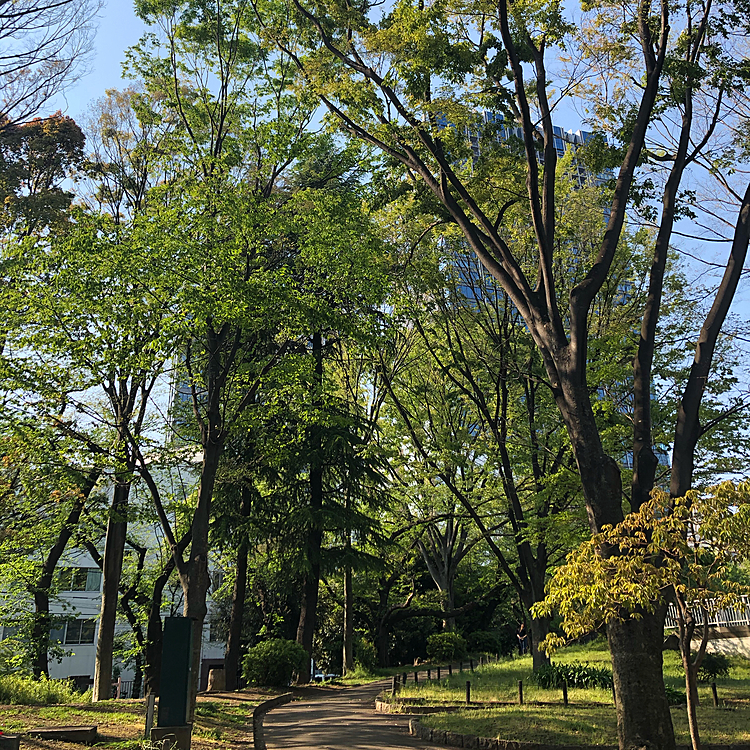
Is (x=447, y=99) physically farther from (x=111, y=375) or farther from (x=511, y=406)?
(x=511, y=406)

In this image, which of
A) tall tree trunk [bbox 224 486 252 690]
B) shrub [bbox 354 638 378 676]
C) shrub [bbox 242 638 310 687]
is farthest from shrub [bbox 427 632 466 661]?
tall tree trunk [bbox 224 486 252 690]

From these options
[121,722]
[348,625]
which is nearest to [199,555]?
[121,722]

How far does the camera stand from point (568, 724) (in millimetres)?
11242

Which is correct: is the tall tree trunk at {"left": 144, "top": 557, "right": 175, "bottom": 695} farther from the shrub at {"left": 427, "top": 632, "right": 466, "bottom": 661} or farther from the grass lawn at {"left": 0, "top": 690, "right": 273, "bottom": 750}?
the shrub at {"left": 427, "top": 632, "right": 466, "bottom": 661}

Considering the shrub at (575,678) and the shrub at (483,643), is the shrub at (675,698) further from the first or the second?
the shrub at (483,643)

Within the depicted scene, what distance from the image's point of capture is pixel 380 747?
1063cm

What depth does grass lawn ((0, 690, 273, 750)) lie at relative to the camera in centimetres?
954

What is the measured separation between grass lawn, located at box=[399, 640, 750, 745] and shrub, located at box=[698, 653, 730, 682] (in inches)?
10.1

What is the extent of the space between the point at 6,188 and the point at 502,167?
42.0ft

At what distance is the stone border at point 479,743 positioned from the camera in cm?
960

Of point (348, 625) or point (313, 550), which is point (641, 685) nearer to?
point (313, 550)

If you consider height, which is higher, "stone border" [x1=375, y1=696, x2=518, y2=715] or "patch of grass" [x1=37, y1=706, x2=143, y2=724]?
"patch of grass" [x1=37, y1=706, x2=143, y2=724]

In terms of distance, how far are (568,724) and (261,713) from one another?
6.98m

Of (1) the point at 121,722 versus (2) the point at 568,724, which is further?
(1) the point at 121,722
